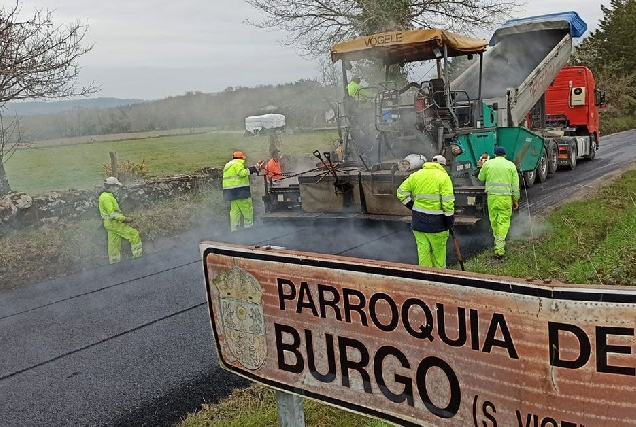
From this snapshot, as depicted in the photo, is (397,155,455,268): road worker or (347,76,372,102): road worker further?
(347,76,372,102): road worker

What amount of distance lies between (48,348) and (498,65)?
40.3ft

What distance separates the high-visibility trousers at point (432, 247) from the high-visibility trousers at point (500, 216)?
4.20 ft

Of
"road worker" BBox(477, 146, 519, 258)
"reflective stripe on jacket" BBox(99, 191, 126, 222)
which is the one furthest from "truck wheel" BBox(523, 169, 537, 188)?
"reflective stripe on jacket" BBox(99, 191, 126, 222)

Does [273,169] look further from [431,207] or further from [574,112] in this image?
[574,112]

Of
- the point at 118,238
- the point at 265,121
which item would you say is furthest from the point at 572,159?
the point at 265,121

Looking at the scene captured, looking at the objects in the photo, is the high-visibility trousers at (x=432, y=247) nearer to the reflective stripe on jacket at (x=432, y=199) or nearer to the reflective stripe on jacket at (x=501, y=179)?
the reflective stripe on jacket at (x=432, y=199)

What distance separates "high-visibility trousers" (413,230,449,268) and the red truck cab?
493 inches

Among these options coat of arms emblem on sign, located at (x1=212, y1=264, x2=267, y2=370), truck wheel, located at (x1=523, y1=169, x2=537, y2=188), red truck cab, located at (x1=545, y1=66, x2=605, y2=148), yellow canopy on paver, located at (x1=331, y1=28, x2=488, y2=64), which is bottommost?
truck wheel, located at (x1=523, y1=169, x2=537, y2=188)

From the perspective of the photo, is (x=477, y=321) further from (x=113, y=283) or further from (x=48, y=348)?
(x=113, y=283)

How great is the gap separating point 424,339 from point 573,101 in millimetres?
17782

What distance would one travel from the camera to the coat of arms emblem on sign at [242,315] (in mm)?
1999

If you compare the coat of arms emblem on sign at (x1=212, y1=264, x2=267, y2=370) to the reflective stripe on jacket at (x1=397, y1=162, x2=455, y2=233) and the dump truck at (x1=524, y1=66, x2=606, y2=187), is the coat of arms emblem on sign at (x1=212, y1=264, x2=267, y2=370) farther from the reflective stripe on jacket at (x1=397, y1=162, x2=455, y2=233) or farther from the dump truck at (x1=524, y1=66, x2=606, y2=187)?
the dump truck at (x1=524, y1=66, x2=606, y2=187)

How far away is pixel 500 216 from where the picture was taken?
7734 millimetres

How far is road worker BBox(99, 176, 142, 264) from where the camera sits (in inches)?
352
